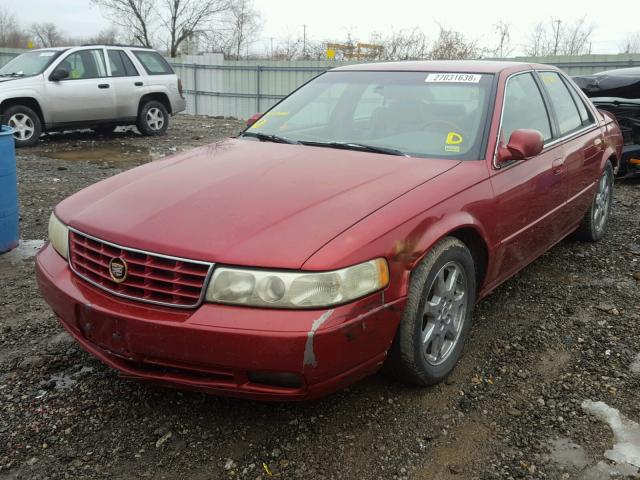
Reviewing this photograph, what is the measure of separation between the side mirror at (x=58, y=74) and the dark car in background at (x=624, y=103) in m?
8.34

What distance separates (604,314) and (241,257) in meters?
2.64

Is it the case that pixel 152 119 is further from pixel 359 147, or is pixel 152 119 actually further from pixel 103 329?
pixel 103 329

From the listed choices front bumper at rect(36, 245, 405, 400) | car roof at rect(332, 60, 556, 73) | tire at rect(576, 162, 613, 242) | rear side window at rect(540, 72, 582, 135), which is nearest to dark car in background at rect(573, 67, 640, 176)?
tire at rect(576, 162, 613, 242)

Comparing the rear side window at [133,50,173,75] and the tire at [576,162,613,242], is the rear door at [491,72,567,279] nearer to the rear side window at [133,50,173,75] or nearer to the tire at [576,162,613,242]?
the tire at [576,162,613,242]

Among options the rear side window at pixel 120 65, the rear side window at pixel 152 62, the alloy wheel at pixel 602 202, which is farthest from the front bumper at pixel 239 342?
the rear side window at pixel 152 62

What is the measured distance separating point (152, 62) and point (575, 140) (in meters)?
9.97

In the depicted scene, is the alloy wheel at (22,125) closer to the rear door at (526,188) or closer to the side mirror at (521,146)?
the rear door at (526,188)

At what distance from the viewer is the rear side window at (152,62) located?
39.7 ft

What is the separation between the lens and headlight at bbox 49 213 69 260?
276cm

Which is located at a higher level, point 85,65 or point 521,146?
point 85,65

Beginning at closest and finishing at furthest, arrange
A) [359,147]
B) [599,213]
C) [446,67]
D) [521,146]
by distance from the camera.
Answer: [521,146], [359,147], [446,67], [599,213]

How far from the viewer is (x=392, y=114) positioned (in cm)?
358

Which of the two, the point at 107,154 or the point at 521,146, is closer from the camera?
the point at 521,146

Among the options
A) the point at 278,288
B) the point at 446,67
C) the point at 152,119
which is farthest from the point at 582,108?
the point at 152,119
